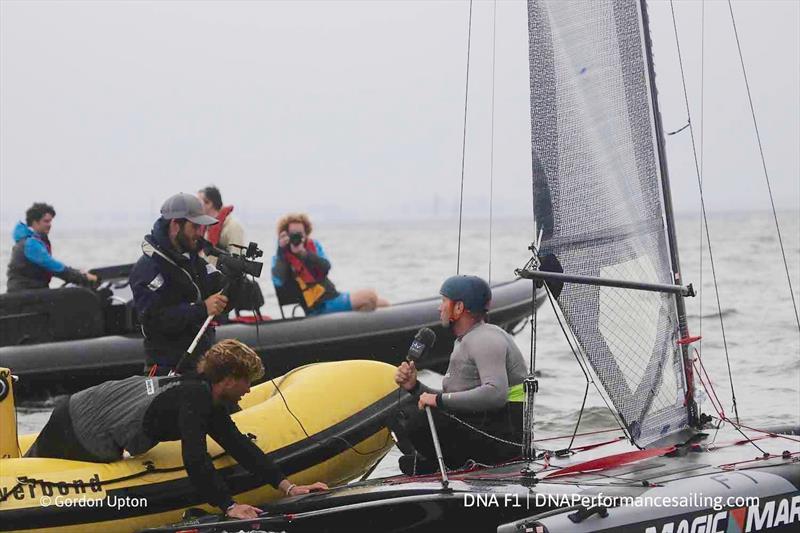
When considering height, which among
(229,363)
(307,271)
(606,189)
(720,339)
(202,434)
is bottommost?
(720,339)

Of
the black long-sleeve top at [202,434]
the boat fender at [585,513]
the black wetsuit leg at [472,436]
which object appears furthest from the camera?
the black wetsuit leg at [472,436]

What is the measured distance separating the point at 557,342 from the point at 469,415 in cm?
911

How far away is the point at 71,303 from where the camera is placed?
956 cm

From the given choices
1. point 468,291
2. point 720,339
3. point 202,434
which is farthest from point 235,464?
point 720,339

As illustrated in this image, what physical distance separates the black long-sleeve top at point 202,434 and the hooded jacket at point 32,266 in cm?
497

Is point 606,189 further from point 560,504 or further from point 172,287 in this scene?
point 172,287

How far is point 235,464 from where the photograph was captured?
5375mm

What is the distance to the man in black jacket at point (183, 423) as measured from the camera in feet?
16.4

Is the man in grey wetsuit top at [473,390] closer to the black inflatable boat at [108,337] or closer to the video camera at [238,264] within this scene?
the video camera at [238,264]

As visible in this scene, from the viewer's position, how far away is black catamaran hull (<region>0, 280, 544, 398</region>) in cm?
938

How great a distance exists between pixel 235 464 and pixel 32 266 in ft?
16.6

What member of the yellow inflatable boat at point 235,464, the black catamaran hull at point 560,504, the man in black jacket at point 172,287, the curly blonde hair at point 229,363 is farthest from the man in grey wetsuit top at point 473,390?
the man in black jacket at point 172,287

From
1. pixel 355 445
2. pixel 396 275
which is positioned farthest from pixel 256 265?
pixel 396 275

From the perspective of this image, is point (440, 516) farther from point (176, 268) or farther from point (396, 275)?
point (396, 275)
